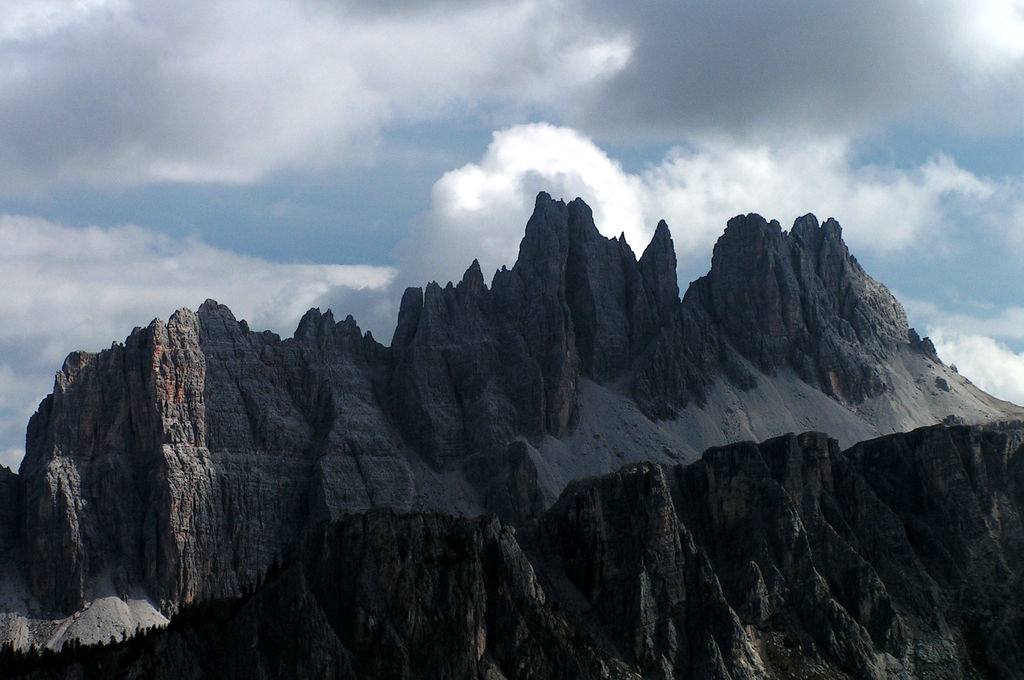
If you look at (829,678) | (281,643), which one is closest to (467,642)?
(281,643)

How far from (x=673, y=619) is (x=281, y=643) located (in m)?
47.5

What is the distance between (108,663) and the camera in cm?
16438

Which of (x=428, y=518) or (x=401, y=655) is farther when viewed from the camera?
(x=428, y=518)

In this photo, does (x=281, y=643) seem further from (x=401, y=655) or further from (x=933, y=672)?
(x=933, y=672)

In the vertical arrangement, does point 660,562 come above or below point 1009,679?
above

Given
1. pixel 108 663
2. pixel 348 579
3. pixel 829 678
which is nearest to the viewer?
pixel 108 663

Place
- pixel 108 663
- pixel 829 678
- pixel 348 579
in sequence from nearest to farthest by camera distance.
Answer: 1. pixel 108 663
2. pixel 348 579
3. pixel 829 678

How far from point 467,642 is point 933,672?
58.6m

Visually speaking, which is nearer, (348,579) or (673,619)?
(348,579)

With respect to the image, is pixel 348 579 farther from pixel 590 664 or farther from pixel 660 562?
pixel 660 562

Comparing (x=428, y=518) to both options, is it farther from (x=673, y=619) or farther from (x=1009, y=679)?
(x=1009, y=679)

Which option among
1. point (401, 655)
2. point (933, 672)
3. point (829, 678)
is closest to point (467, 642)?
point (401, 655)

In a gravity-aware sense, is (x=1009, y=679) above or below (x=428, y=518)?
below

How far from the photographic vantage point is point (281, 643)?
550 ft
